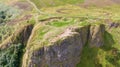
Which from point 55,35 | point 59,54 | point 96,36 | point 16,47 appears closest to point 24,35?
point 16,47

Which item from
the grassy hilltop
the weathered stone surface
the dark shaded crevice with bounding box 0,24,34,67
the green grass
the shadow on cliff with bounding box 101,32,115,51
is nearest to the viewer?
the grassy hilltop

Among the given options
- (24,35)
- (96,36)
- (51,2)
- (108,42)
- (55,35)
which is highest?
(55,35)

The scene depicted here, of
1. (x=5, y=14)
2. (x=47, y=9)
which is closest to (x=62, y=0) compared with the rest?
(x=47, y=9)

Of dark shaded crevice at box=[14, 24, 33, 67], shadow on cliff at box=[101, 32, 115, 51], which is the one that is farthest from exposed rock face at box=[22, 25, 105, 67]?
dark shaded crevice at box=[14, 24, 33, 67]

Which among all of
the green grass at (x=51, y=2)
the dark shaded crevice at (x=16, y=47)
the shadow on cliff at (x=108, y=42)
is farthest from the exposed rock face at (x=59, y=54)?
the green grass at (x=51, y=2)

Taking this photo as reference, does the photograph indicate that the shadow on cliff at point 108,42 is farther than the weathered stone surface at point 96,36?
Yes

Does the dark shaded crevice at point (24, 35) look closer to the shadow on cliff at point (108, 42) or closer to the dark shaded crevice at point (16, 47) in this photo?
the dark shaded crevice at point (16, 47)

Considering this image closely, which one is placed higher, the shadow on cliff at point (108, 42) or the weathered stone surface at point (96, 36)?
the weathered stone surface at point (96, 36)

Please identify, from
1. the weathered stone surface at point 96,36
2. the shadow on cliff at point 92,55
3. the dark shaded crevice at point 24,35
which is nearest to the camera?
the shadow on cliff at point 92,55

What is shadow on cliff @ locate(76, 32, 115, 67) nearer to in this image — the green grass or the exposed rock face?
the exposed rock face

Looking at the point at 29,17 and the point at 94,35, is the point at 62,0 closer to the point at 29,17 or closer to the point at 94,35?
the point at 29,17

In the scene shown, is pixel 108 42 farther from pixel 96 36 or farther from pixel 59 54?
pixel 59 54

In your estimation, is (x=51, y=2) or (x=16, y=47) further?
(x=51, y=2)
